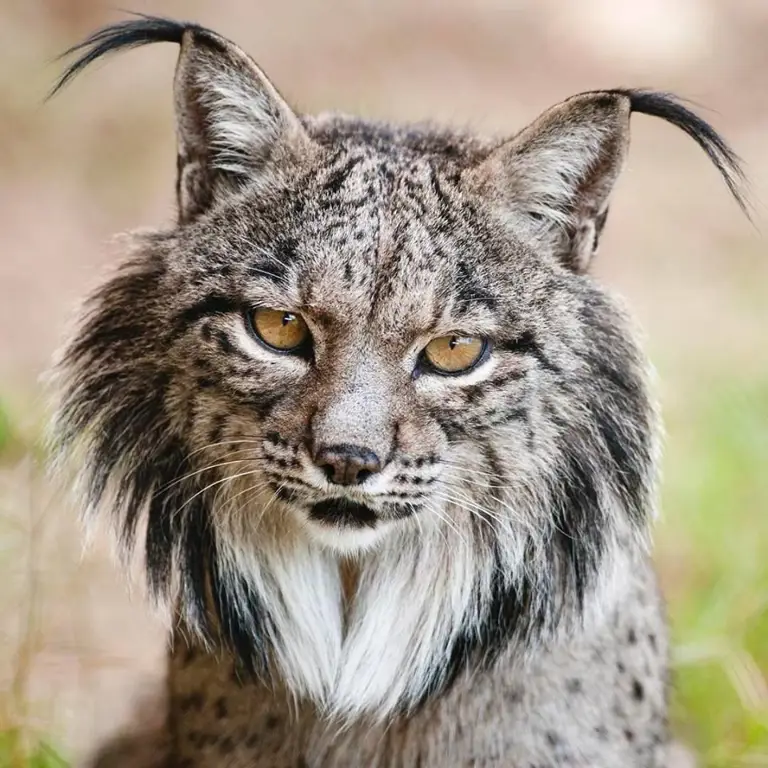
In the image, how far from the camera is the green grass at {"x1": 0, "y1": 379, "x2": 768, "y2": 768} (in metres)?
5.03

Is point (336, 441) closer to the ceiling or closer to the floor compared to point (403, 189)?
closer to the floor

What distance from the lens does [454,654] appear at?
3879 mm

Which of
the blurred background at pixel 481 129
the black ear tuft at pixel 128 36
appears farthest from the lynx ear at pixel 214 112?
the blurred background at pixel 481 129

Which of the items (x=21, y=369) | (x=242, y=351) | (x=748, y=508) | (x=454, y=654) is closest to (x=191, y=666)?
(x=454, y=654)

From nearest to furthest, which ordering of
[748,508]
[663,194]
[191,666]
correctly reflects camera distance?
[191,666] → [748,508] → [663,194]

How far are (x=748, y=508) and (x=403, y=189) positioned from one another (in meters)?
3.71

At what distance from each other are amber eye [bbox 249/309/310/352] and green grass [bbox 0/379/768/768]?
1.98 meters

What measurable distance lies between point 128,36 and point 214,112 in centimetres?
32

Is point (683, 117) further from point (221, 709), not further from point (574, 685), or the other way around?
point (221, 709)

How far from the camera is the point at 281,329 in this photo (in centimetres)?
351

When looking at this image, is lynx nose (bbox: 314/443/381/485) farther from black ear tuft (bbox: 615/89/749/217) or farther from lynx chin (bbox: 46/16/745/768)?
black ear tuft (bbox: 615/89/749/217)

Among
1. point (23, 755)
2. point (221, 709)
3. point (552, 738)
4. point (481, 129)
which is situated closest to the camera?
point (552, 738)

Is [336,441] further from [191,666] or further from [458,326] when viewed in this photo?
[191,666]

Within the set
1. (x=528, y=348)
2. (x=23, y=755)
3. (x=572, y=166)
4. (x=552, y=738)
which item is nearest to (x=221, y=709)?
(x=23, y=755)
